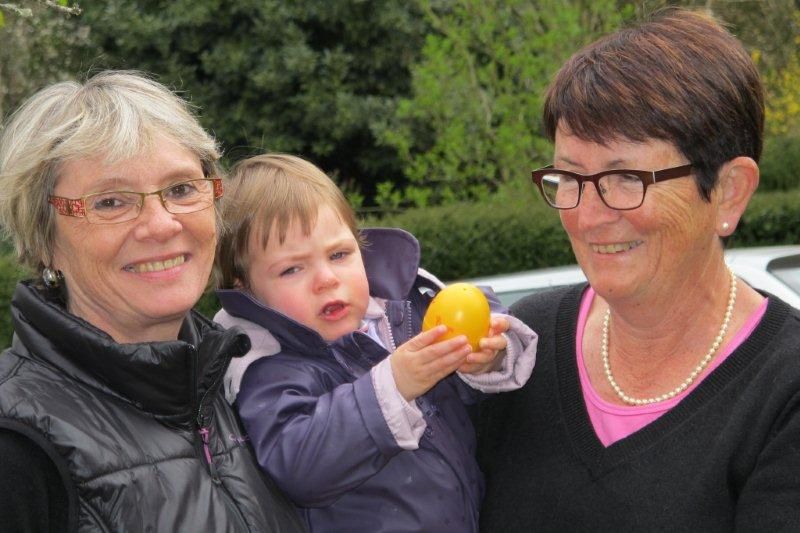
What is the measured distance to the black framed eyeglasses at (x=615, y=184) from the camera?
2.22 m

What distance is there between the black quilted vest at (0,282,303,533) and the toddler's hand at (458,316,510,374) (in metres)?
0.61

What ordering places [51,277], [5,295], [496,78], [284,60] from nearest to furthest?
[51,277] < [5,295] < [496,78] < [284,60]

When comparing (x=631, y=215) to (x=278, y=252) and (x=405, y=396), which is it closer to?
(x=405, y=396)

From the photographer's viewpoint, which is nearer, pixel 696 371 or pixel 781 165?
pixel 696 371

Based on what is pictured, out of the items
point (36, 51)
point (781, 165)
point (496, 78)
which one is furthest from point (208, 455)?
point (781, 165)

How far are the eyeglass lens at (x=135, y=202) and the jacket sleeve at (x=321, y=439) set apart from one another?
1.68 feet

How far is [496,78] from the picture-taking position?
32.4 feet

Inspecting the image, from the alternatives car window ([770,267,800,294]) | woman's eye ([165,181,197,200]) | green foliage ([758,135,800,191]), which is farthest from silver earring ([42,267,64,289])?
green foliage ([758,135,800,191])

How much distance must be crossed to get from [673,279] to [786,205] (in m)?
8.09

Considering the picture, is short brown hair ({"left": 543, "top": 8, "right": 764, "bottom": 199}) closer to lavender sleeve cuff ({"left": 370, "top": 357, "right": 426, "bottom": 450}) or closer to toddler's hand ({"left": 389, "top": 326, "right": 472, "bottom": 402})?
toddler's hand ({"left": 389, "top": 326, "right": 472, "bottom": 402})

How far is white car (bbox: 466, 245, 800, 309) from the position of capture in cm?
461

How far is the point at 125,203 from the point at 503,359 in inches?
41.5

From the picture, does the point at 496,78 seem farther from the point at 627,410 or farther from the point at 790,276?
the point at 627,410

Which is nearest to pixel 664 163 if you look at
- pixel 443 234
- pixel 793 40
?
pixel 443 234
